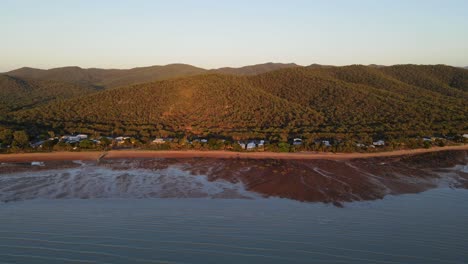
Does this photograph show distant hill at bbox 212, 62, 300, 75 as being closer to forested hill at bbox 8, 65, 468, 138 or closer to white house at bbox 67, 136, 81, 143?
forested hill at bbox 8, 65, 468, 138

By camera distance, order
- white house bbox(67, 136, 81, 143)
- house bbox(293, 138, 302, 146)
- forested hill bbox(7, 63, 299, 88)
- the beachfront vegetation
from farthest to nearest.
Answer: forested hill bbox(7, 63, 299, 88), the beachfront vegetation, white house bbox(67, 136, 81, 143), house bbox(293, 138, 302, 146)

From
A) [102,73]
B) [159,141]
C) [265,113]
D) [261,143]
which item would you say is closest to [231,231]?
[261,143]

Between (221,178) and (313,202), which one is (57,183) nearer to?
(221,178)

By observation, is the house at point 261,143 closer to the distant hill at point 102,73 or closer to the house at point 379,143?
the house at point 379,143

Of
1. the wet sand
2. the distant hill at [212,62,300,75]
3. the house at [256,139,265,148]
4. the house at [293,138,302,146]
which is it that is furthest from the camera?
the distant hill at [212,62,300,75]

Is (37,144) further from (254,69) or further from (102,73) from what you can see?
(102,73)

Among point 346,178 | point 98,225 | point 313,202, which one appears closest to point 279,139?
point 346,178

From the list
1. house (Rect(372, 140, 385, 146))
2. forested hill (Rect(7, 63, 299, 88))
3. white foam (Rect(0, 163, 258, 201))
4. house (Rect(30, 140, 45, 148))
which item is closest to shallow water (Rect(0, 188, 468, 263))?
white foam (Rect(0, 163, 258, 201))
